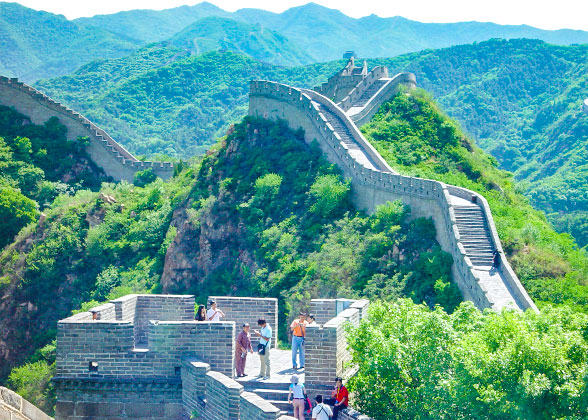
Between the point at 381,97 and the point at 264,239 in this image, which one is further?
the point at 381,97

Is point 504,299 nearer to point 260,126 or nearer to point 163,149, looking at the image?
point 260,126

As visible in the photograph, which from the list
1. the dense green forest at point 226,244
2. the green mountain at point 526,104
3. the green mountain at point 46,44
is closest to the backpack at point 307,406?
the dense green forest at point 226,244

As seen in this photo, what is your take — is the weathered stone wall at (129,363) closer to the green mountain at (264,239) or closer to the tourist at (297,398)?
the tourist at (297,398)

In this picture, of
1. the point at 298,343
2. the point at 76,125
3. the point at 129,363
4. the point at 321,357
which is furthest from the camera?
the point at 76,125

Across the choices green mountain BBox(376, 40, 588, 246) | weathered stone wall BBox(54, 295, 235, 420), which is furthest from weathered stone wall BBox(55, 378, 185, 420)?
green mountain BBox(376, 40, 588, 246)

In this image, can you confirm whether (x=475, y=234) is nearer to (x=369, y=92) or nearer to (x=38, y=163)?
(x=369, y=92)

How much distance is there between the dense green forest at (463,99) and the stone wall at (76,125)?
2585 centimetres

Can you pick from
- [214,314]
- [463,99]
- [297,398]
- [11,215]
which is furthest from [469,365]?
[463,99]

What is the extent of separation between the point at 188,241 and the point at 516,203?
45.4 feet

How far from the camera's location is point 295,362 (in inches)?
693

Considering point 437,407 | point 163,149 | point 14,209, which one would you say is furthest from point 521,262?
point 163,149

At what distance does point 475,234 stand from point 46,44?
169 metres

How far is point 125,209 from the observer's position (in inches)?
1900

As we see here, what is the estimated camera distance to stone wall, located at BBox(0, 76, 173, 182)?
5669 centimetres
